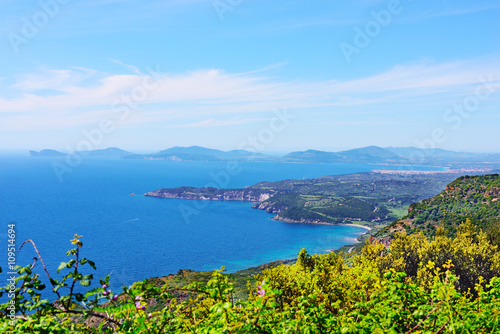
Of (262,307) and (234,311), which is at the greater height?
(262,307)

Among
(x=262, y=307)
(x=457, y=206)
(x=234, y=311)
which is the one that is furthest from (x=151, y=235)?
(x=262, y=307)

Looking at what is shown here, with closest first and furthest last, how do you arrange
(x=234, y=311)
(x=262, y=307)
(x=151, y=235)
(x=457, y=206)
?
(x=262, y=307) → (x=234, y=311) → (x=457, y=206) → (x=151, y=235)

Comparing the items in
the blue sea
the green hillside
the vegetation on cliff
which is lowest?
the blue sea

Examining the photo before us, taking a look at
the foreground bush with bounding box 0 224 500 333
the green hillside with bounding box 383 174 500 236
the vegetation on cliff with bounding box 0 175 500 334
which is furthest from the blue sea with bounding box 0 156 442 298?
the foreground bush with bounding box 0 224 500 333

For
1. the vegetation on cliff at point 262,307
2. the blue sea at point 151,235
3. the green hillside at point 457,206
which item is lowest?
the blue sea at point 151,235

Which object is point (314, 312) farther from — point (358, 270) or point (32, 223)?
point (32, 223)

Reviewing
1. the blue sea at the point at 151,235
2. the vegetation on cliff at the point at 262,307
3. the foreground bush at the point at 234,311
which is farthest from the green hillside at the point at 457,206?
the foreground bush at the point at 234,311

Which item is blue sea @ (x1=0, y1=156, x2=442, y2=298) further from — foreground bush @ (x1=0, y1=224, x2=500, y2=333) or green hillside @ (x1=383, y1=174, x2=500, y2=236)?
foreground bush @ (x1=0, y1=224, x2=500, y2=333)

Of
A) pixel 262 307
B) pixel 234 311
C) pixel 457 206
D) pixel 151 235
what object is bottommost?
pixel 151 235

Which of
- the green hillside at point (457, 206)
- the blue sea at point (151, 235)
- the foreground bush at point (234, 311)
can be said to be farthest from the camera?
the blue sea at point (151, 235)

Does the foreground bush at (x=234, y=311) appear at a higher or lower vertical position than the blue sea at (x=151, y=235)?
higher

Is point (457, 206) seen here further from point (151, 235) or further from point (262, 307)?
point (151, 235)

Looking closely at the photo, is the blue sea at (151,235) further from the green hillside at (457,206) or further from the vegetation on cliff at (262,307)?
the vegetation on cliff at (262,307)
